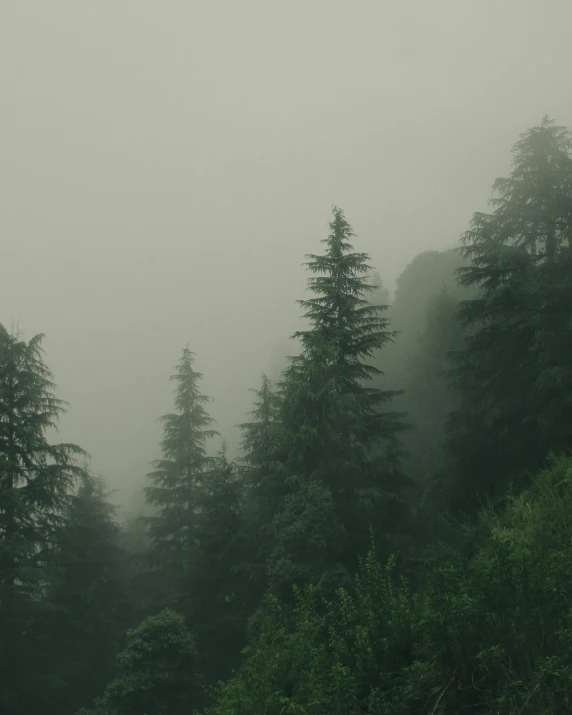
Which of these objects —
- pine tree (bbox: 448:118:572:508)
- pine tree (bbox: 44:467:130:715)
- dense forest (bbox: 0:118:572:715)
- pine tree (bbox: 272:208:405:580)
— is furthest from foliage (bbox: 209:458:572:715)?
pine tree (bbox: 44:467:130:715)

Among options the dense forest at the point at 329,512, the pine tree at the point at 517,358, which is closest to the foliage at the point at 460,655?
the dense forest at the point at 329,512

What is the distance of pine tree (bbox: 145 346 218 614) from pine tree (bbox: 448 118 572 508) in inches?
533

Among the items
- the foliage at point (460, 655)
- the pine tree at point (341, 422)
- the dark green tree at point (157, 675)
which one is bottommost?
the dark green tree at point (157, 675)

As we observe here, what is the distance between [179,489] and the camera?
2611 cm

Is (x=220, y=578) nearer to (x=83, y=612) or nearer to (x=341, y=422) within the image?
(x=83, y=612)

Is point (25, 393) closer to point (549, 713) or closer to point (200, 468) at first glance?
point (200, 468)

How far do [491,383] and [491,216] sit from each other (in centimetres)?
725

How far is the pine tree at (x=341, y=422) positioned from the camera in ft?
48.1

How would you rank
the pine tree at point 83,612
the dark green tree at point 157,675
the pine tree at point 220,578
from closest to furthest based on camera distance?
1. the dark green tree at point 157,675
2. the pine tree at point 83,612
3. the pine tree at point 220,578

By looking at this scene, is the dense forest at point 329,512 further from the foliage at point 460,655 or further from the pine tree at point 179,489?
the pine tree at point 179,489

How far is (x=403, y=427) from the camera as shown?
1645cm

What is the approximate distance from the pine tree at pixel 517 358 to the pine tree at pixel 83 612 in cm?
1348

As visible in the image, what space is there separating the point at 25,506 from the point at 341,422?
9.95 meters

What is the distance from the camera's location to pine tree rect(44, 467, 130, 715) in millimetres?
17328
